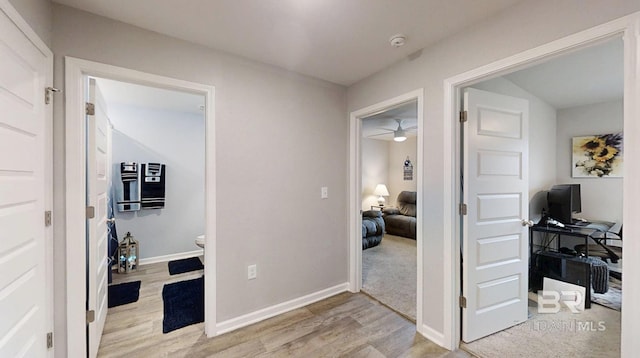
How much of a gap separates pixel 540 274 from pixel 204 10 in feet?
13.5

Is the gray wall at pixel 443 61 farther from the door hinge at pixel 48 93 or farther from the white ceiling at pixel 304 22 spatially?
the door hinge at pixel 48 93

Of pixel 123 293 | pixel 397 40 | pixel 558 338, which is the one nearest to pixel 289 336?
pixel 123 293

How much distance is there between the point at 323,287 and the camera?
9.22 ft

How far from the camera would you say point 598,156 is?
368 cm

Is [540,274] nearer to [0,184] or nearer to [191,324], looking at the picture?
[191,324]


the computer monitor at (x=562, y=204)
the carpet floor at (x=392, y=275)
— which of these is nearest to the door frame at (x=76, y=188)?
the carpet floor at (x=392, y=275)

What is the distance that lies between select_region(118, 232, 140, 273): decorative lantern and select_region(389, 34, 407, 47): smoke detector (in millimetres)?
3968

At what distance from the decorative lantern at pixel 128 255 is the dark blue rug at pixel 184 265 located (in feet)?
1.51

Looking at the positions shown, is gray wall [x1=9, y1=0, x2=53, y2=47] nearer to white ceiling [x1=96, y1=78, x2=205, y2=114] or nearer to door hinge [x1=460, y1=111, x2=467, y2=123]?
white ceiling [x1=96, y1=78, x2=205, y2=114]

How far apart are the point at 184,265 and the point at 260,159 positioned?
8.05 feet

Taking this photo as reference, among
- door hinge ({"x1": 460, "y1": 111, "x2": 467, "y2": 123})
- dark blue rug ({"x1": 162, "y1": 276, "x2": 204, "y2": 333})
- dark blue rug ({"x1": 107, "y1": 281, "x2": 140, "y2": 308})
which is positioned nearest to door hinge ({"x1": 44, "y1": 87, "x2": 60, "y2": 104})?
dark blue rug ({"x1": 162, "y1": 276, "x2": 204, "y2": 333})

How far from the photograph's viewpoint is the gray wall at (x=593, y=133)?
3549 mm

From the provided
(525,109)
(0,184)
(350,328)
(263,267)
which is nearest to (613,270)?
(525,109)

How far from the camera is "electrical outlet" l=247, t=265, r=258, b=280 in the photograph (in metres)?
2.33
